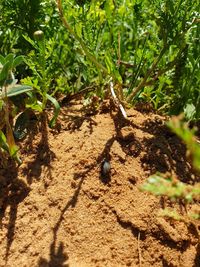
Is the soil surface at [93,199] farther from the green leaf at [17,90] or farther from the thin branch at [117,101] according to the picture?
the green leaf at [17,90]

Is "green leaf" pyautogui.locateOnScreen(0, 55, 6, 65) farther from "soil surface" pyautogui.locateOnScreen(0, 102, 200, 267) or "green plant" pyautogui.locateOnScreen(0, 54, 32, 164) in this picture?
"soil surface" pyautogui.locateOnScreen(0, 102, 200, 267)

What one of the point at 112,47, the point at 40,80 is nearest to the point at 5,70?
the point at 40,80

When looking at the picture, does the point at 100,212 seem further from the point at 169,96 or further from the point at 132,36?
the point at 132,36

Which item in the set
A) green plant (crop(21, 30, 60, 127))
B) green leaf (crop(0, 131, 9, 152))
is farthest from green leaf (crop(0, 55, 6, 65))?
green leaf (crop(0, 131, 9, 152))

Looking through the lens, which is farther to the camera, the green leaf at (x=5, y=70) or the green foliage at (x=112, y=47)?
the green foliage at (x=112, y=47)

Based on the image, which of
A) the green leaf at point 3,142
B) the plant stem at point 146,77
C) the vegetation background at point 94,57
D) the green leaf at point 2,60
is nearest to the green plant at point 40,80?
the vegetation background at point 94,57

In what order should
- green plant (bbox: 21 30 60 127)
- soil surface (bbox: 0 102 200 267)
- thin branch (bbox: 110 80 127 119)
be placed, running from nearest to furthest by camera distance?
soil surface (bbox: 0 102 200 267) → green plant (bbox: 21 30 60 127) → thin branch (bbox: 110 80 127 119)

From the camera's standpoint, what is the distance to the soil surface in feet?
5.28

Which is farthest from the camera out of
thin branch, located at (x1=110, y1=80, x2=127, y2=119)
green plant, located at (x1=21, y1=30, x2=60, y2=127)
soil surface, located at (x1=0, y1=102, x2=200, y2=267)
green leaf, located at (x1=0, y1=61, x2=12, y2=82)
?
thin branch, located at (x1=110, y1=80, x2=127, y2=119)

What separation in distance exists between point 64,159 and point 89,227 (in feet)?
1.07

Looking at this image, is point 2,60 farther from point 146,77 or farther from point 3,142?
point 146,77

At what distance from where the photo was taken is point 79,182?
1779mm

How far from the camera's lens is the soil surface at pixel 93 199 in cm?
161

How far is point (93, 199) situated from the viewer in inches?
68.4
